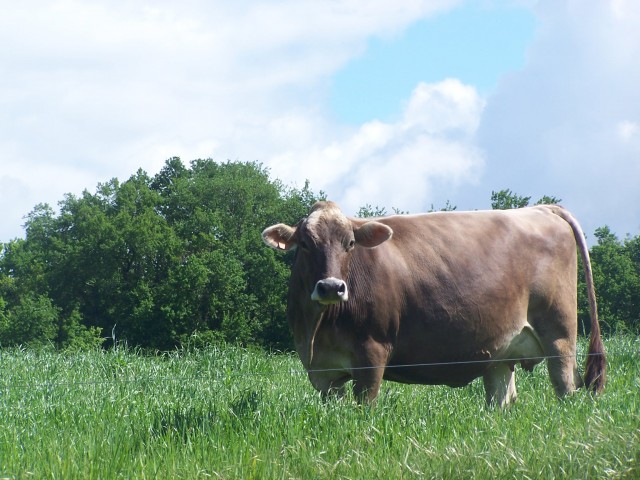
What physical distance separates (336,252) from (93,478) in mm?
2837

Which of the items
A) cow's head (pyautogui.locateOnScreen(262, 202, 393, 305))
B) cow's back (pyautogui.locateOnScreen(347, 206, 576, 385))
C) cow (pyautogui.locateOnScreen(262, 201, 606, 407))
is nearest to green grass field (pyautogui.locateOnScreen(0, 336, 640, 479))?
cow (pyautogui.locateOnScreen(262, 201, 606, 407))

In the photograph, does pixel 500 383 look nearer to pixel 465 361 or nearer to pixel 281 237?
pixel 465 361

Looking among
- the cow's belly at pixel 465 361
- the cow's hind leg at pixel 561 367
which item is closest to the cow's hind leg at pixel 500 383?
the cow's belly at pixel 465 361

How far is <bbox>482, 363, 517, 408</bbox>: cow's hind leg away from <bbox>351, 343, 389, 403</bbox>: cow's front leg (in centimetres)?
191

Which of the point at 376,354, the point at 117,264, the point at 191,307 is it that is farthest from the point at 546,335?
the point at 117,264

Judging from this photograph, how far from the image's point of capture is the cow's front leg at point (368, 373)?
7.29 metres

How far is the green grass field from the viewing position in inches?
217

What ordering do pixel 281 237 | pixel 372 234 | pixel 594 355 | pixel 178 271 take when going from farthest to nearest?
→ pixel 178 271 < pixel 594 355 < pixel 281 237 < pixel 372 234

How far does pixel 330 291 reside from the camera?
6.88 m

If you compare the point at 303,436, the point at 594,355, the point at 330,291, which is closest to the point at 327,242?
the point at 330,291

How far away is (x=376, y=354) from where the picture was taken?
739 cm

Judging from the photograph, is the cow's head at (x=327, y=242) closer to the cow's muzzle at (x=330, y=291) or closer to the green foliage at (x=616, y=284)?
the cow's muzzle at (x=330, y=291)

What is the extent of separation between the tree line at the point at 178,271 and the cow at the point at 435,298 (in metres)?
37.6

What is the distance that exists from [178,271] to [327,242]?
144 ft
